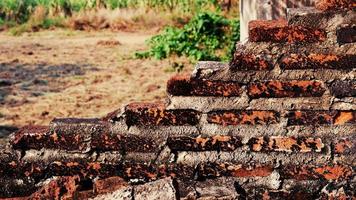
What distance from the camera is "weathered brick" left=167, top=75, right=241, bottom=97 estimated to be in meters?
2.54

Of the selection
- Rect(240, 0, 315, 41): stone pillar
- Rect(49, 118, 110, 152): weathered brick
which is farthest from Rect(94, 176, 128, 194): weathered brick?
Rect(240, 0, 315, 41): stone pillar

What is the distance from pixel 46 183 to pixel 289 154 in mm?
998

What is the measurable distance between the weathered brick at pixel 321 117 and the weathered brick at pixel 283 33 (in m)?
0.29

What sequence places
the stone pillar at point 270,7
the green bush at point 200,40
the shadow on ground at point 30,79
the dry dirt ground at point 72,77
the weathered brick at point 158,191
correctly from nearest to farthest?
the weathered brick at point 158,191, the stone pillar at point 270,7, the dry dirt ground at point 72,77, the shadow on ground at point 30,79, the green bush at point 200,40

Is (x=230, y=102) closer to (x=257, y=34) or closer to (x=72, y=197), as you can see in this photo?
(x=257, y=34)

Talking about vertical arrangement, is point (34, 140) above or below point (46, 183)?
above

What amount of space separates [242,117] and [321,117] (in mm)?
315

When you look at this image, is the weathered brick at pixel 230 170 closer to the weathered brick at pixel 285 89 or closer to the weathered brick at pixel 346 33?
the weathered brick at pixel 285 89

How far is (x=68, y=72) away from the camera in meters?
9.87

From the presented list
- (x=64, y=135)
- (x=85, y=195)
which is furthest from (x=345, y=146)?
(x=64, y=135)

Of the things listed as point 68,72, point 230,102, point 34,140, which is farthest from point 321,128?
point 68,72

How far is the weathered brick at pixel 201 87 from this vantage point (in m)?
2.54

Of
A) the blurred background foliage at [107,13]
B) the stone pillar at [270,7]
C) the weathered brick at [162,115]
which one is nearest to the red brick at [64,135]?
the weathered brick at [162,115]

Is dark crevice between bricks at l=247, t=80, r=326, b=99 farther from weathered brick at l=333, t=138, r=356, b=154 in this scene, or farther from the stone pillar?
the stone pillar
